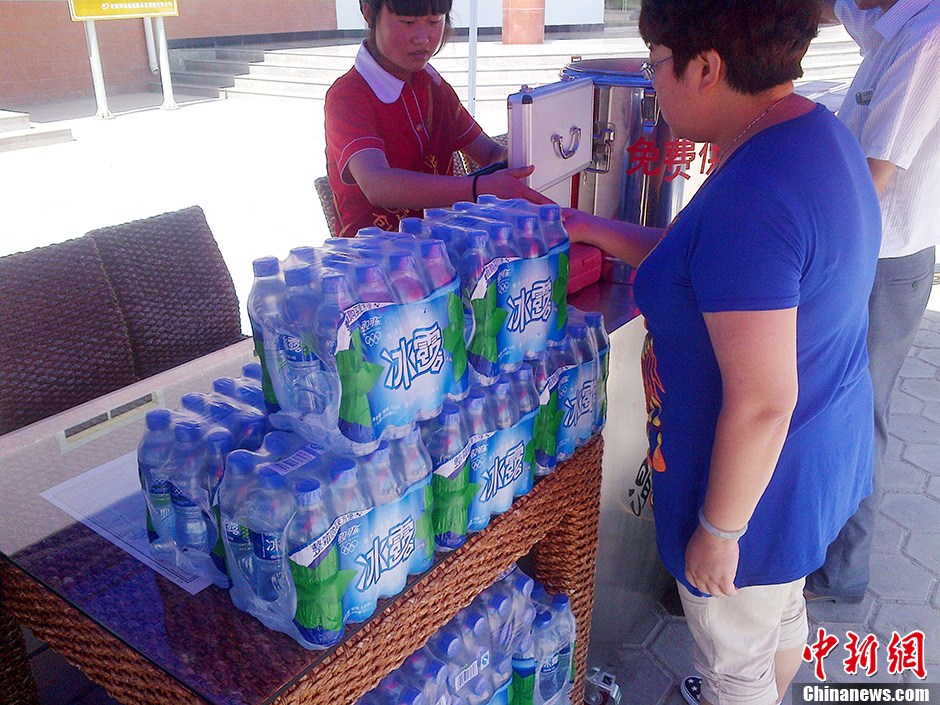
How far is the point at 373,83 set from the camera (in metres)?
1.97

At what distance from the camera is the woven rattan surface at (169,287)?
202cm

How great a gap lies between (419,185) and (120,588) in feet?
3.44

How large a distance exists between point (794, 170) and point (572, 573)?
0.95 m

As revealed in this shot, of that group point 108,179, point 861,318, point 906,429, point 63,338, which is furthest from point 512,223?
point 108,179

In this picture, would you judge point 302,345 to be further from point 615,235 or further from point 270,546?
Answer: point 615,235

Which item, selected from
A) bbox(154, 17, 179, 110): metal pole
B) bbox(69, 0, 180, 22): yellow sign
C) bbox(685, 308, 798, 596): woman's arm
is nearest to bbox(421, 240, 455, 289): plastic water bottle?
bbox(685, 308, 798, 596): woman's arm

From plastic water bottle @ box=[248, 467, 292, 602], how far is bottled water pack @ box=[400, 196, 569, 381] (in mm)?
414

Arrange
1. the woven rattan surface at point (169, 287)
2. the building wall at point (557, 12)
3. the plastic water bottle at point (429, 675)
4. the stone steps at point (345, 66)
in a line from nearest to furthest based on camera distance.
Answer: the plastic water bottle at point (429, 675)
the woven rattan surface at point (169, 287)
the stone steps at point (345, 66)
the building wall at point (557, 12)

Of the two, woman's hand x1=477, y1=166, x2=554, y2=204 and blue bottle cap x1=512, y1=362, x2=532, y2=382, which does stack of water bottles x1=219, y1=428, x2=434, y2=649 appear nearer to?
blue bottle cap x1=512, y1=362, x2=532, y2=382

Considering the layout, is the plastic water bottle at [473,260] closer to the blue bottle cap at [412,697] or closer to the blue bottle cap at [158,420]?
the blue bottle cap at [158,420]

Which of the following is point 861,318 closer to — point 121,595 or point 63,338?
point 121,595

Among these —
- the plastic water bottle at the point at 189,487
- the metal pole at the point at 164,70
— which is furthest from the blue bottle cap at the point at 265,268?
the metal pole at the point at 164,70

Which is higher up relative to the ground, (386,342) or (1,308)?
(386,342)

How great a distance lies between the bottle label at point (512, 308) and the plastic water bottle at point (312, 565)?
1.32 ft
